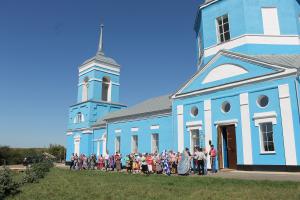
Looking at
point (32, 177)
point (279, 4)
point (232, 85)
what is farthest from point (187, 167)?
point (279, 4)

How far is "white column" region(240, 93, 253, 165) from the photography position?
1441 cm

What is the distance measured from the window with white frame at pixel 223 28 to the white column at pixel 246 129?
5.00 metres

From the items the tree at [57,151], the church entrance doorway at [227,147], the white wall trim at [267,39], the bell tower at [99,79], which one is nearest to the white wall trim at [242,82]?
the church entrance doorway at [227,147]

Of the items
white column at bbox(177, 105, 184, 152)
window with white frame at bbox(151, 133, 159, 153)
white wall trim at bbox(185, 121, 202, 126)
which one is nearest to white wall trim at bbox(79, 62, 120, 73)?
window with white frame at bbox(151, 133, 159, 153)

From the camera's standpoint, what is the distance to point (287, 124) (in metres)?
13.2

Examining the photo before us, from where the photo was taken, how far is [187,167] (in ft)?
47.4

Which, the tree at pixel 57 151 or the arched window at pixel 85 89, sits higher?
the arched window at pixel 85 89

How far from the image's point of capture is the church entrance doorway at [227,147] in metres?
15.5

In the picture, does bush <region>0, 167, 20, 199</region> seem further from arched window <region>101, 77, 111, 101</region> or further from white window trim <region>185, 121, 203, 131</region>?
arched window <region>101, 77, 111, 101</region>

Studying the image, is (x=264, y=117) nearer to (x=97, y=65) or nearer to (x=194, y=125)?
(x=194, y=125)

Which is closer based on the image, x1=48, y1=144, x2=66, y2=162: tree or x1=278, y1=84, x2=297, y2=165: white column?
x1=278, y1=84, x2=297, y2=165: white column

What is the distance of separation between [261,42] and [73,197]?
45.0 feet

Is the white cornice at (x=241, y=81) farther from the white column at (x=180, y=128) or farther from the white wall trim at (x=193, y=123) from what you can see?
the white wall trim at (x=193, y=123)

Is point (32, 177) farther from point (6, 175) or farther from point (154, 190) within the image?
point (154, 190)
